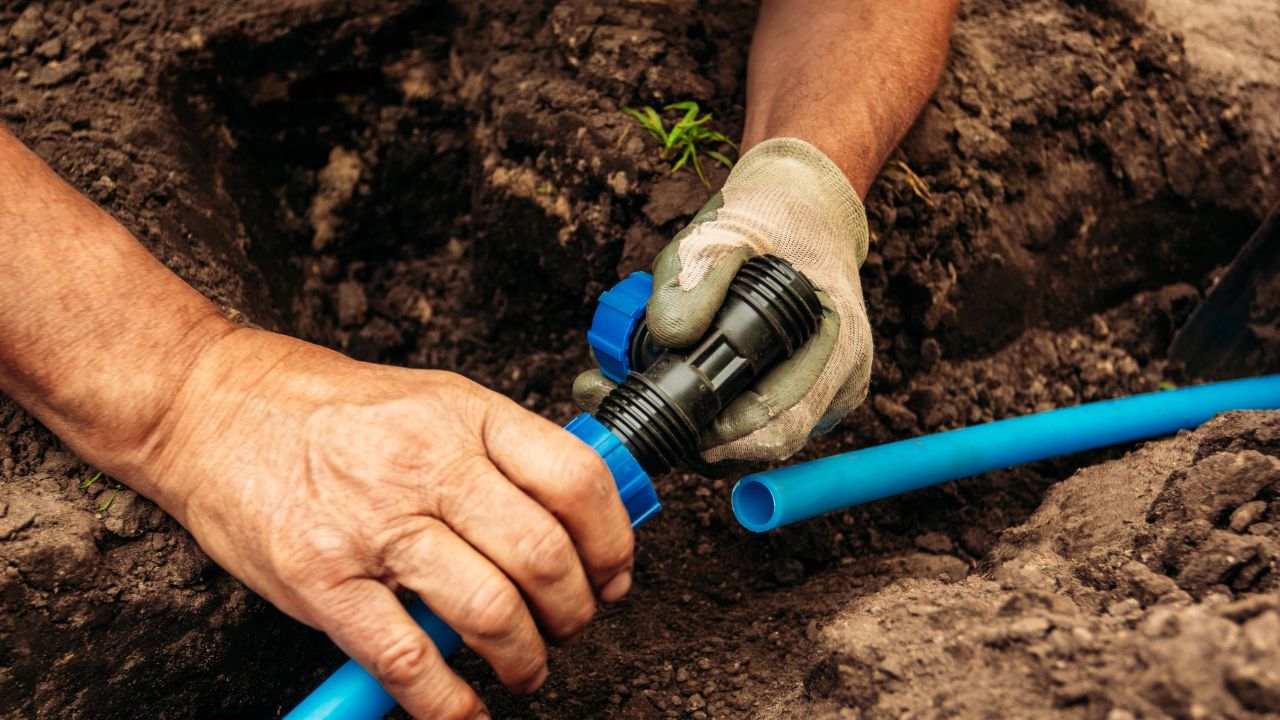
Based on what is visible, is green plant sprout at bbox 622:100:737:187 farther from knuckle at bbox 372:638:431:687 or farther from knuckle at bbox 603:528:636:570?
knuckle at bbox 372:638:431:687

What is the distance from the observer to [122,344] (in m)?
1.24

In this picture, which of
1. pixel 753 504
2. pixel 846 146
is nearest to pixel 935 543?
pixel 753 504

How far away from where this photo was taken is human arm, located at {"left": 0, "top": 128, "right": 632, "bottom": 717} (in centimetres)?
110

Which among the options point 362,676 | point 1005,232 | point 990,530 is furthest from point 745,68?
point 362,676

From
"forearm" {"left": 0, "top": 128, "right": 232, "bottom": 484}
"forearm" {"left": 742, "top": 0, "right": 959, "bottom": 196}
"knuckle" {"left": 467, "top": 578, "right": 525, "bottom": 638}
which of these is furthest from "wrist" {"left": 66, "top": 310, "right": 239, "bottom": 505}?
"forearm" {"left": 742, "top": 0, "right": 959, "bottom": 196}

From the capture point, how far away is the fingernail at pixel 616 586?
1.23 meters

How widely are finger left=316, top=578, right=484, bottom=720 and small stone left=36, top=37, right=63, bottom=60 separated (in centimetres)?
142

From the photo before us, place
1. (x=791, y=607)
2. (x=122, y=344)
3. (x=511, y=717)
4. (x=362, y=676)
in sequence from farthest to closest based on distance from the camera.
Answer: (x=791, y=607) → (x=511, y=717) → (x=122, y=344) → (x=362, y=676)

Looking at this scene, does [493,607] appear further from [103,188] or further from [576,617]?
[103,188]

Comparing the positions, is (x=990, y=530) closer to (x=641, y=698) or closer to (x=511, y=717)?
(x=641, y=698)

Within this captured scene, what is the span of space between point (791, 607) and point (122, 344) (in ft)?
3.90

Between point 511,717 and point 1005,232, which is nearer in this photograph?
point 511,717

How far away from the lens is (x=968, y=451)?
1.62 metres

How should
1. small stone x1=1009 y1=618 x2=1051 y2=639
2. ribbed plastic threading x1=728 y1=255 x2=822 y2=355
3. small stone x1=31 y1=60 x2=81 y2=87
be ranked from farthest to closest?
small stone x1=31 y1=60 x2=81 y2=87 < ribbed plastic threading x1=728 y1=255 x2=822 y2=355 < small stone x1=1009 y1=618 x2=1051 y2=639
